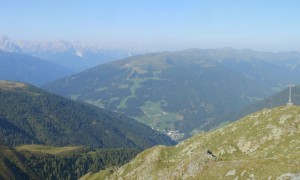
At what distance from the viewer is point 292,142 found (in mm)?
97562

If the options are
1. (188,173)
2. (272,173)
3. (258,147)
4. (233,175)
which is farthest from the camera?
(258,147)

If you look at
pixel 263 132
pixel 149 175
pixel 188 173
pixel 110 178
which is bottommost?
pixel 110 178

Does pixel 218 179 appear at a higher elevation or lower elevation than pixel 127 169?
higher

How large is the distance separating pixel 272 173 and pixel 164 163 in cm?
5261

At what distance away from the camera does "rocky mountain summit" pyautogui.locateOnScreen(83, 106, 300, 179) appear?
75375 mm

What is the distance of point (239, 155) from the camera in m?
106

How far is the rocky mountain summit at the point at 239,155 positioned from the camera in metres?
75.4

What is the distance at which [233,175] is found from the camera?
79.2 metres

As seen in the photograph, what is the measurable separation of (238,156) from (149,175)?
28503 millimetres

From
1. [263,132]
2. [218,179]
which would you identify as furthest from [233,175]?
[263,132]

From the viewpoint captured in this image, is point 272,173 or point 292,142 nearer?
point 272,173

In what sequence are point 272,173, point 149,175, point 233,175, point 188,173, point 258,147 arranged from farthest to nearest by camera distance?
point 149,175, point 258,147, point 188,173, point 233,175, point 272,173

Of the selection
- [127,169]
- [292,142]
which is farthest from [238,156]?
[127,169]

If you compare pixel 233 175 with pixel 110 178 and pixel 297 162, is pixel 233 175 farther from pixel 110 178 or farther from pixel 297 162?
pixel 110 178
